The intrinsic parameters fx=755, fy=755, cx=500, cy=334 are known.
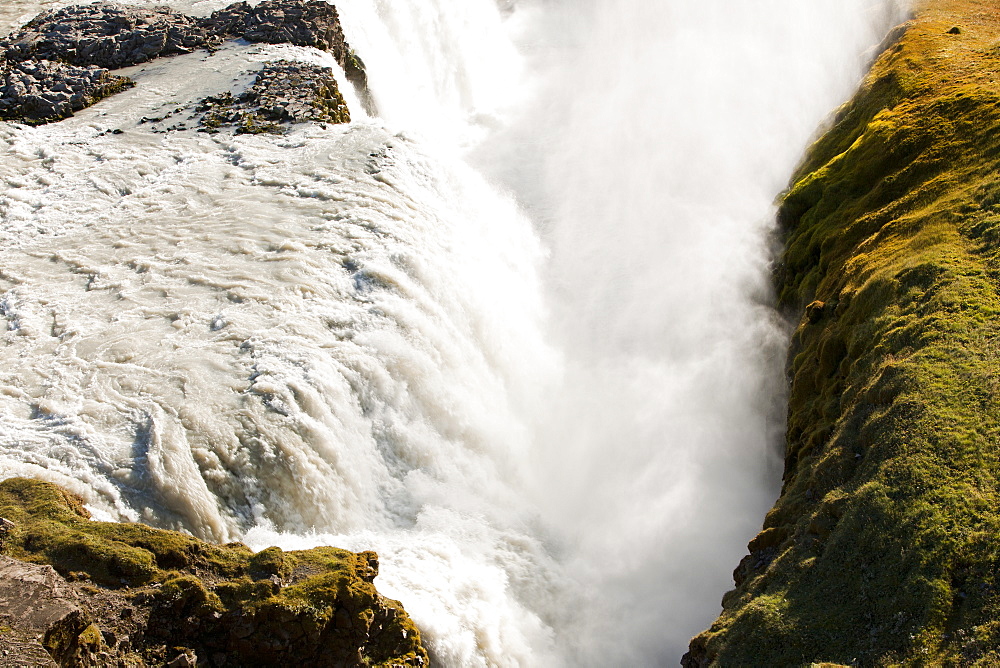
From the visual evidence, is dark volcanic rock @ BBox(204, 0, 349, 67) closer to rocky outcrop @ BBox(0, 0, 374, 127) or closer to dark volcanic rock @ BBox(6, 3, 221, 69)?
rocky outcrop @ BBox(0, 0, 374, 127)

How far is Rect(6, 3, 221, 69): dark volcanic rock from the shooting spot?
29.3 meters

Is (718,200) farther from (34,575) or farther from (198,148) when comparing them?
(34,575)

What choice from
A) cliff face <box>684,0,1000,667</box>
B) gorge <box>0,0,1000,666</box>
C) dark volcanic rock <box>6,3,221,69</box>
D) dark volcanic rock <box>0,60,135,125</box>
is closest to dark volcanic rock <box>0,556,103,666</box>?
gorge <box>0,0,1000,666</box>

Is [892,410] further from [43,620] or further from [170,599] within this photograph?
[43,620]

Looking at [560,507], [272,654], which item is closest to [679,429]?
[560,507]

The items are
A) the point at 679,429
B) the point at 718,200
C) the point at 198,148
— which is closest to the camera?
the point at 679,429

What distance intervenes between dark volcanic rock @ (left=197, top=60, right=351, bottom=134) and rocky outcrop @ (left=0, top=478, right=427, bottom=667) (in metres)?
18.4

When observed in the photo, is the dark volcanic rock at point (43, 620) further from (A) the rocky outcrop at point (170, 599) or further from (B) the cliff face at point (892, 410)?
(B) the cliff face at point (892, 410)

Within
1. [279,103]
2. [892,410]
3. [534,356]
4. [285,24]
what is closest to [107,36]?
[285,24]

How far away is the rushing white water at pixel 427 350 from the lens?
13.4 m

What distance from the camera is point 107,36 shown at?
3123 centimetres

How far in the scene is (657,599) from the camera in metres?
15.0

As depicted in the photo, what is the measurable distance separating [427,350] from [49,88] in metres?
18.7

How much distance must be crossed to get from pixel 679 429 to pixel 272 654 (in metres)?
12.2
